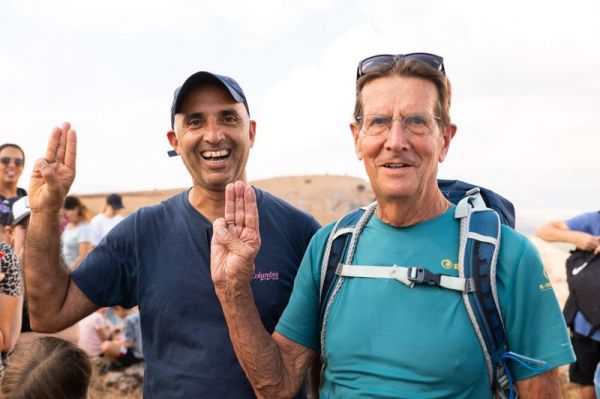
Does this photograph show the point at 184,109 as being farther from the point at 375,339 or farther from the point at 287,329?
the point at 375,339

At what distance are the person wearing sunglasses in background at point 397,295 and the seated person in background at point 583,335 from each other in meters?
3.83

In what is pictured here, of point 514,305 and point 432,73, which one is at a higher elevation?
point 432,73

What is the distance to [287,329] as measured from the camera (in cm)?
267

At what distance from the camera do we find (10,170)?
7.08 metres

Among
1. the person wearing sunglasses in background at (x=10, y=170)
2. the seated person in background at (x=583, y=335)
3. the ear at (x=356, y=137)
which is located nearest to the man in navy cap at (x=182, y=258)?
the ear at (x=356, y=137)

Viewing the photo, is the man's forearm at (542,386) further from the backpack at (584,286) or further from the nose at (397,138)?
the backpack at (584,286)

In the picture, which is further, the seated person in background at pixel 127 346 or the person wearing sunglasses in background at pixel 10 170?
the seated person in background at pixel 127 346

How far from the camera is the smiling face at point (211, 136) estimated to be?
10.1ft

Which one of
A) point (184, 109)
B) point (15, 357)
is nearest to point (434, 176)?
point (184, 109)

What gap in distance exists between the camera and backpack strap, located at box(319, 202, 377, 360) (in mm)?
2578

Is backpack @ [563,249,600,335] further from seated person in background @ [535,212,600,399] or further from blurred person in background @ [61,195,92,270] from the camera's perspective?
blurred person in background @ [61,195,92,270]

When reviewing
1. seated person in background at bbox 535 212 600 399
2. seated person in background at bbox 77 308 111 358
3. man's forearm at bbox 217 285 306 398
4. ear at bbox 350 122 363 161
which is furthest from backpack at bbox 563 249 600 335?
seated person in background at bbox 77 308 111 358

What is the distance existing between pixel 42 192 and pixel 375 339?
1.59m

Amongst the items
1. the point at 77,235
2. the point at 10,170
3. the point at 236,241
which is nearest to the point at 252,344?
the point at 236,241
